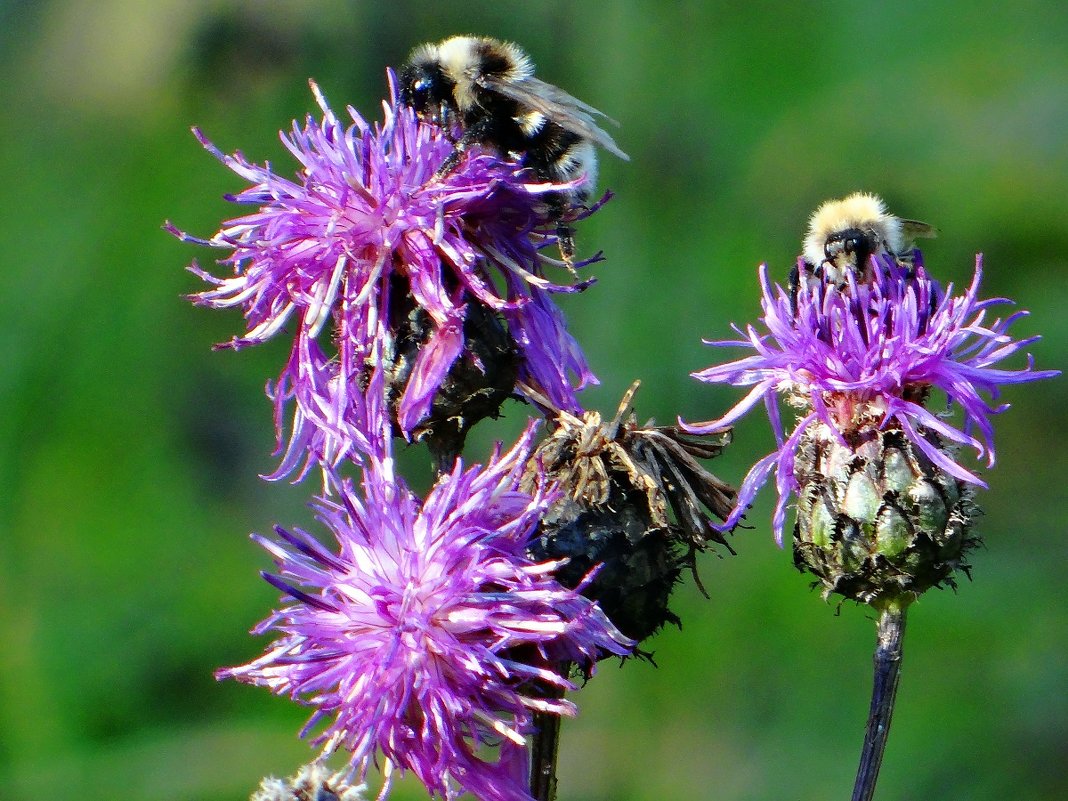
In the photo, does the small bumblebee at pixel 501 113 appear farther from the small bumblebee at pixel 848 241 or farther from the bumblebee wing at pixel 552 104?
the small bumblebee at pixel 848 241

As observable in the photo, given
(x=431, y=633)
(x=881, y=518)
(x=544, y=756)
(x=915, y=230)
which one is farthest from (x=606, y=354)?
(x=431, y=633)

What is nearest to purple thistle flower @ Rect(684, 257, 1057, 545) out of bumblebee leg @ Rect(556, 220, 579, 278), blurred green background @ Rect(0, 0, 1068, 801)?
bumblebee leg @ Rect(556, 220, 579, 278)

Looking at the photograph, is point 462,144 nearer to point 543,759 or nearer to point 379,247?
point 379,247

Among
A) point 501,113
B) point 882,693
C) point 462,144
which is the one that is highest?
point 501,113

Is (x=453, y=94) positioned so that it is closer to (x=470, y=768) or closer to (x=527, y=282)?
(x=527, y=282)

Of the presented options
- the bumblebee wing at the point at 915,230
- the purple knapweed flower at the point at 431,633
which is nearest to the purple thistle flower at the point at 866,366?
the bumblebee wing at the point at 915,230

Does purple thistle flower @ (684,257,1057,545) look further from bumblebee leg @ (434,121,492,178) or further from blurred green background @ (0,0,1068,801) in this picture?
blurred green background @ (0,0,1068,801)

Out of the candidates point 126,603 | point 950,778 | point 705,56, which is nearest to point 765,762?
point 950,778
